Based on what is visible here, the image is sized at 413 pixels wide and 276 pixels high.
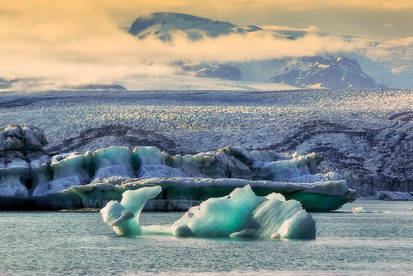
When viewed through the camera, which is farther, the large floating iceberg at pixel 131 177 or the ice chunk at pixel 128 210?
the large floating iceberg at pixel 131 177

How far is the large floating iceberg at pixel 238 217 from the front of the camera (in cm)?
1709

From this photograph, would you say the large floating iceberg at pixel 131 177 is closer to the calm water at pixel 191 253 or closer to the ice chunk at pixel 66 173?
the ice chunk at pixel 66 173

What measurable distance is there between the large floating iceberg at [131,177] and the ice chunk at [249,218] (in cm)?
854

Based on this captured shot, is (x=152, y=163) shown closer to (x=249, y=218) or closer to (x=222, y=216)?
(x=222, y=216)

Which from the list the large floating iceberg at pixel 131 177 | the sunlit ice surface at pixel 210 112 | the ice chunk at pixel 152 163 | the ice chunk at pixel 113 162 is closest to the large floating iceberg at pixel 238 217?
the large floating iceberg at pixel 131 177

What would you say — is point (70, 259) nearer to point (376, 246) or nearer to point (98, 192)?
point (376, 246)

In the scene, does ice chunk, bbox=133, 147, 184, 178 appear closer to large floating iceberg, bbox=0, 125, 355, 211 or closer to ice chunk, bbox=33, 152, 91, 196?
large floating iceberg, bbox=0, 125, 355, 211

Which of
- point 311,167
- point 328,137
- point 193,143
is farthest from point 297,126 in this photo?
point 311,167

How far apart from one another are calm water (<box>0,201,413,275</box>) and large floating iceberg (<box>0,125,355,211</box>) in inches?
225

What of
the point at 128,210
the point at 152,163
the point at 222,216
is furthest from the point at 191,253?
the point at 152,163

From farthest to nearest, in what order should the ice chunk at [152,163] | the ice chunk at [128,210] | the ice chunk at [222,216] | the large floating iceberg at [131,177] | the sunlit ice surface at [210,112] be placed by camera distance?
the sunlit ice surface at [210,112] → the ice chunk at [152,163] → the large floating iceberg at [131,177] → the ice chunk at [128,210] → the ice chunk at [222,216]

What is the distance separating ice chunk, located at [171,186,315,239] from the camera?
672 inches

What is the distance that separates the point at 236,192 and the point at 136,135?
43.5m

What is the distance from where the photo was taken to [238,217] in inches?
698
